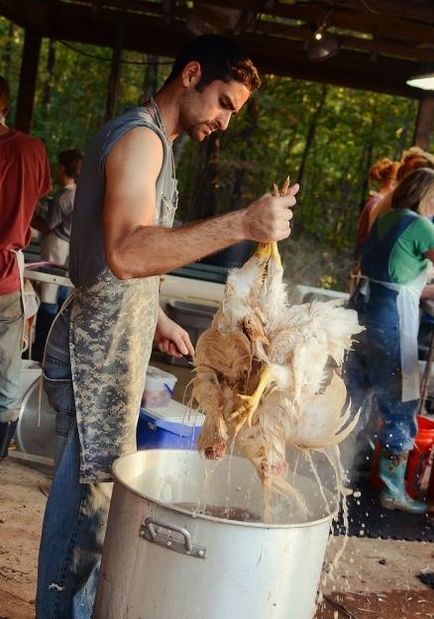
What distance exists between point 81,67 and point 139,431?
15804 millimetres

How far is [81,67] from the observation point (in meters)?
19.0

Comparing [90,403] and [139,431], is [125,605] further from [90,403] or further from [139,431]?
[139,431]

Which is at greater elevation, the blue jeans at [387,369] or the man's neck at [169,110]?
the man's neck at [169,110]

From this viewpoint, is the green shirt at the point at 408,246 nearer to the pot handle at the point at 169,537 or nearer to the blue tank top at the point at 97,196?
the blue tank top at the point at 97,196

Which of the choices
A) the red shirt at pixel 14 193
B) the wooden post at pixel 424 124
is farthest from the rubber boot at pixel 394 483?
the wooden post at pixel 424 124

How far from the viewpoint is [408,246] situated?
19.0ft

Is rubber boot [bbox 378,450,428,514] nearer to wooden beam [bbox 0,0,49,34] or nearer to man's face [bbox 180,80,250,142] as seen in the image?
man's face [bbox 180,80,250,142]

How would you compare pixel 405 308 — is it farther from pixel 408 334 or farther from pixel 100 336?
pixel 100 336

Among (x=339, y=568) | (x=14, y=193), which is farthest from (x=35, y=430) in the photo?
(x=339, y=568)

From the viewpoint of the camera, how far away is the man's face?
2820mm

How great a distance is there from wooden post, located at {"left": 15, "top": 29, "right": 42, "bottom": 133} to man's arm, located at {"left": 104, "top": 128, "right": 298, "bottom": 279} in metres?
8.21

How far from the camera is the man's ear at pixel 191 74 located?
281 cm

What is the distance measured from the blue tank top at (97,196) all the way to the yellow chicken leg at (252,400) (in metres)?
0.66

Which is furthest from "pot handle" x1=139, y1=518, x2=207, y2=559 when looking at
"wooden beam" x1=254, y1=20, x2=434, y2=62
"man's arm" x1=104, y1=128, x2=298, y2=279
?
"wooden beam" x1=254, y1=20, x2=434, y2=62
